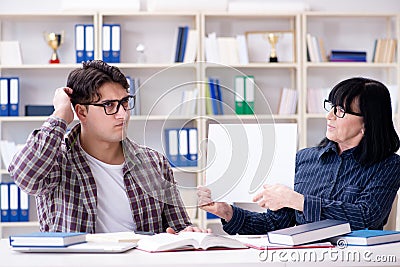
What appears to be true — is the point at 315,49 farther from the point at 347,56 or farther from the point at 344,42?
the point at 344,42

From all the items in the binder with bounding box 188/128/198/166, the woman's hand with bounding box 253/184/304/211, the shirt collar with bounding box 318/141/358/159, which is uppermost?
the binder with bounding box 188/128/198/166

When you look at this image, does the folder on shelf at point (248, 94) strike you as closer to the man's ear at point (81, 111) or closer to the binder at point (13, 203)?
the man's ear at point (81, 111)

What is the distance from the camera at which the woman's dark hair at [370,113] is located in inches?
95.1

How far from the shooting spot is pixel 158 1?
4.71 m

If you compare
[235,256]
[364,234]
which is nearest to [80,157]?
[235,256]

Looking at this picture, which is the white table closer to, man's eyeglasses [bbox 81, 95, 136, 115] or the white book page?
the white book page

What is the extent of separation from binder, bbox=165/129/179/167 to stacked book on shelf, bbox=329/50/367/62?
2966 mm

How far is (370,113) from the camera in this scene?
2441 mm

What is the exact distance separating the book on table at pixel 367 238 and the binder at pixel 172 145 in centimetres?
52

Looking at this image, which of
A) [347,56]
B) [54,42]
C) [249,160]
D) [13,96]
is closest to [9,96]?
[13,96]

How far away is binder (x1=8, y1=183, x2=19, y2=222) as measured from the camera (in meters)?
4.58

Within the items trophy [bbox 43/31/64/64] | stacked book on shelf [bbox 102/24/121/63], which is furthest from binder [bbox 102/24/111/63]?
trophy [bbox 43/31/64/64]

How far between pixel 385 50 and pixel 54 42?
2300 millimetres

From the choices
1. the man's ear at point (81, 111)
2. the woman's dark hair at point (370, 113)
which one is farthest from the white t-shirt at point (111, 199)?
the woman's dark hair at point (370, 113)
